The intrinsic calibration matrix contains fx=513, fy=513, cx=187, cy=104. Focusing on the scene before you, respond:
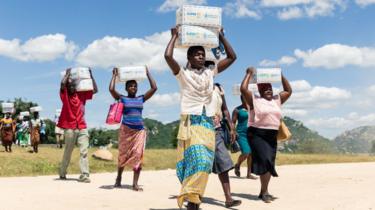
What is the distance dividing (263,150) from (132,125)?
2.71 meters

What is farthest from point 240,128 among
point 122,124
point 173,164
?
point 173,164

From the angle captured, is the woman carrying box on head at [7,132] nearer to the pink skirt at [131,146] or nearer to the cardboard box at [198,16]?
the pink skirt at [131,146]

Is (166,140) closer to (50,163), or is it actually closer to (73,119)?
(50,163)

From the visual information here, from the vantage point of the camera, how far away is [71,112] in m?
11.1

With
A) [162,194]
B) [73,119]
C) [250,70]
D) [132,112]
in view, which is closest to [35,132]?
[73,119]

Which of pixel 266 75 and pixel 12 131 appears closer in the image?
pixel 266 75

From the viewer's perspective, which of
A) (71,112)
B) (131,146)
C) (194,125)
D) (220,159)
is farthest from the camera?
(71,112)

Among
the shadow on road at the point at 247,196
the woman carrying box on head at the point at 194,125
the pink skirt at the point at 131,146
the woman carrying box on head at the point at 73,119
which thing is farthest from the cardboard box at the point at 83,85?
the woman carrying box on head at the point at 194,125

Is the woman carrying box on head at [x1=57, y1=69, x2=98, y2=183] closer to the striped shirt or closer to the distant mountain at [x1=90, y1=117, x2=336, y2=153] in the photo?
the striped shirt

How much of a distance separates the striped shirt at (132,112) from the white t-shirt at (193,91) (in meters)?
3.46

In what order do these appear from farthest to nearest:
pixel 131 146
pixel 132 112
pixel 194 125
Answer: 1. pixel 131 146
2. pixel 132 112
3. pixel 194 125

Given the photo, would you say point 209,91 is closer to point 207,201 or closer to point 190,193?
point 190,193

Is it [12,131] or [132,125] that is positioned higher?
[132,125]

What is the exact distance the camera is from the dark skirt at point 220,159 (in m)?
7.34
